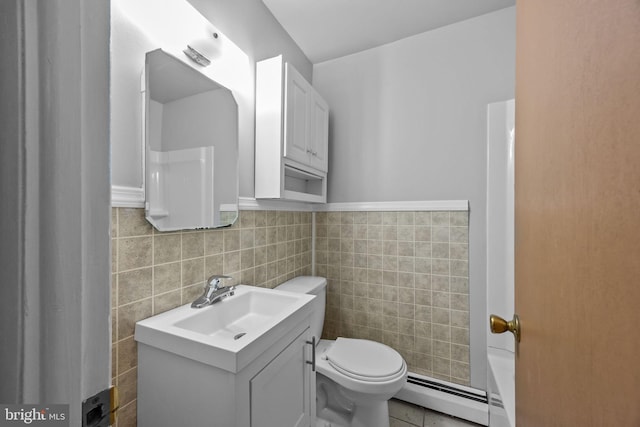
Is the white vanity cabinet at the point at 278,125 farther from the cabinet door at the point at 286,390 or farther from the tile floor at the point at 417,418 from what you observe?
the tile floor at the point at 417,418

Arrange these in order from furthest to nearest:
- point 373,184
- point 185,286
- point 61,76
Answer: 1. point 373,184
2. point 185,286
3. point 61,76

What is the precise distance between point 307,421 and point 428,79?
2102 mm

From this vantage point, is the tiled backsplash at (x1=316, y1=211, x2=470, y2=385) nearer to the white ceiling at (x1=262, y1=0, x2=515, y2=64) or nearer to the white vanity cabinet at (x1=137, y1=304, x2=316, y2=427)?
the white vanity cabinet at (x1=137, y1=304, x2=316, y2=427)

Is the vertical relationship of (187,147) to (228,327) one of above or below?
above

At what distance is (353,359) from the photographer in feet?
4.75

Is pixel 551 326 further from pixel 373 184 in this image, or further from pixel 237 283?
pixel 373 184

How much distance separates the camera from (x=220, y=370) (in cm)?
75

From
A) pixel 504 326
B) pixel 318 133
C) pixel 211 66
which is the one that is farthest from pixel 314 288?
pixel 211 66

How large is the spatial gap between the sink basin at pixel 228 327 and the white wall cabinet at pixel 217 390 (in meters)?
0.03

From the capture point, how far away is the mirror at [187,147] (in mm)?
966

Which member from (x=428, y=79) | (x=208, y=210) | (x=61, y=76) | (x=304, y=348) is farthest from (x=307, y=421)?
(x=428, y=79)

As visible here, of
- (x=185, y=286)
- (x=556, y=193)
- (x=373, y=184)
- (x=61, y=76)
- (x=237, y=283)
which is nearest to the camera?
(x=61, y=76)

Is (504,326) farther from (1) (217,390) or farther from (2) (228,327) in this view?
(2) (228,327)

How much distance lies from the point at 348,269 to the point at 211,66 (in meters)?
1.53
